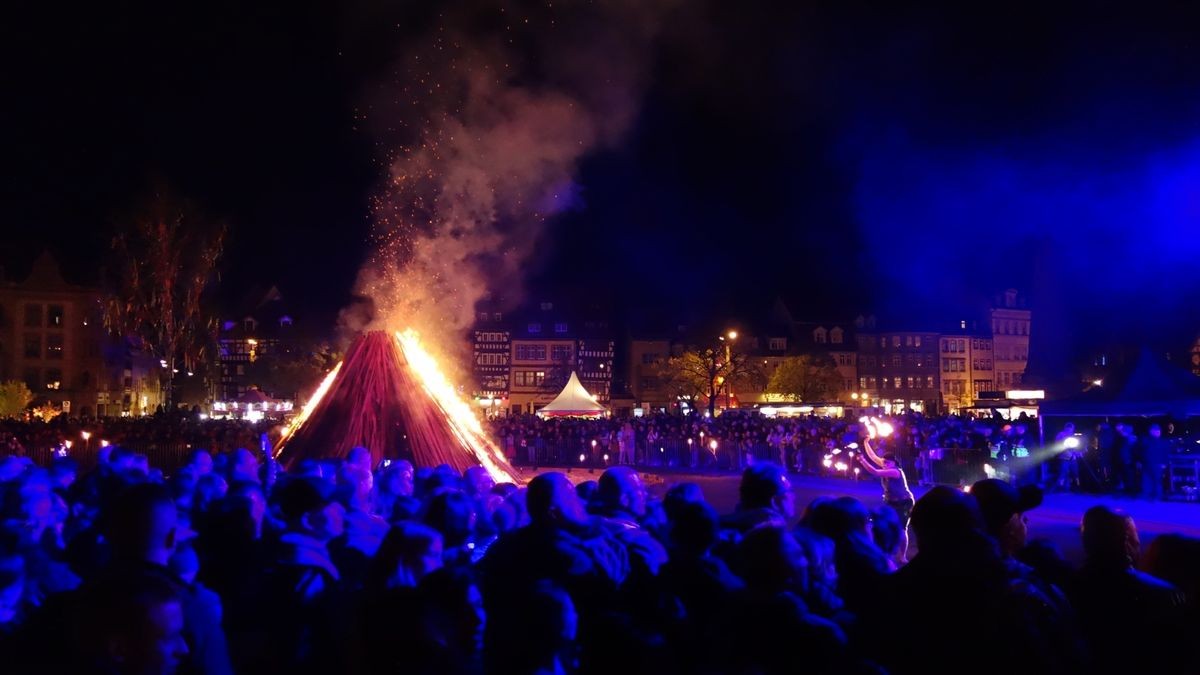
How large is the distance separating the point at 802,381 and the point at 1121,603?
67.6 m

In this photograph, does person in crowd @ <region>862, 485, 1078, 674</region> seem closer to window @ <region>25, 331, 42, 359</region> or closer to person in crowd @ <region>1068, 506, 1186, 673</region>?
person in crowd @ <region>1068, 506, 1186, 673</region>

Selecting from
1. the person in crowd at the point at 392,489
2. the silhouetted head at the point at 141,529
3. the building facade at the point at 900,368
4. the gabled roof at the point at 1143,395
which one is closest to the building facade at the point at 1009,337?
the building facade at the point at 900,368

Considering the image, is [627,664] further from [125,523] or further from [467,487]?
[467,487]

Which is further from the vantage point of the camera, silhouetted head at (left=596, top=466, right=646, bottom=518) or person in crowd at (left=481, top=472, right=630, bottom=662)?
silhouetted head at (left=596, top=466, right=646, bottom=518)

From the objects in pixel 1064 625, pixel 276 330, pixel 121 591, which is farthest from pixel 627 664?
pixel 276 330

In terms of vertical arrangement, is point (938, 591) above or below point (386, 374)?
below

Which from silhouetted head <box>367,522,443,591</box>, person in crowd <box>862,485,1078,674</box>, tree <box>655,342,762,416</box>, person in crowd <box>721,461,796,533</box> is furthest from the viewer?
tree <box>655,342,762,416</box>

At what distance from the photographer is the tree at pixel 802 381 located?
69875 millimetres

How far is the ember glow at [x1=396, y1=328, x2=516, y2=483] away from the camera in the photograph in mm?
13766

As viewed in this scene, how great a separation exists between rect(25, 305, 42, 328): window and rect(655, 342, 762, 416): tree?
1888 inches

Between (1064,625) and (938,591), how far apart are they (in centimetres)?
48

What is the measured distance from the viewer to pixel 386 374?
13.7m

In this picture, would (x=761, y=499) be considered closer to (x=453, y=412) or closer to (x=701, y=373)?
(x=453, y=412)

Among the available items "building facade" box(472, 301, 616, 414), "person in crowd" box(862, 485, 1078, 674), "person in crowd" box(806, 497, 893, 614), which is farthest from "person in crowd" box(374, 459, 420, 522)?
"building facade" box(472, 301, 616, 414)
